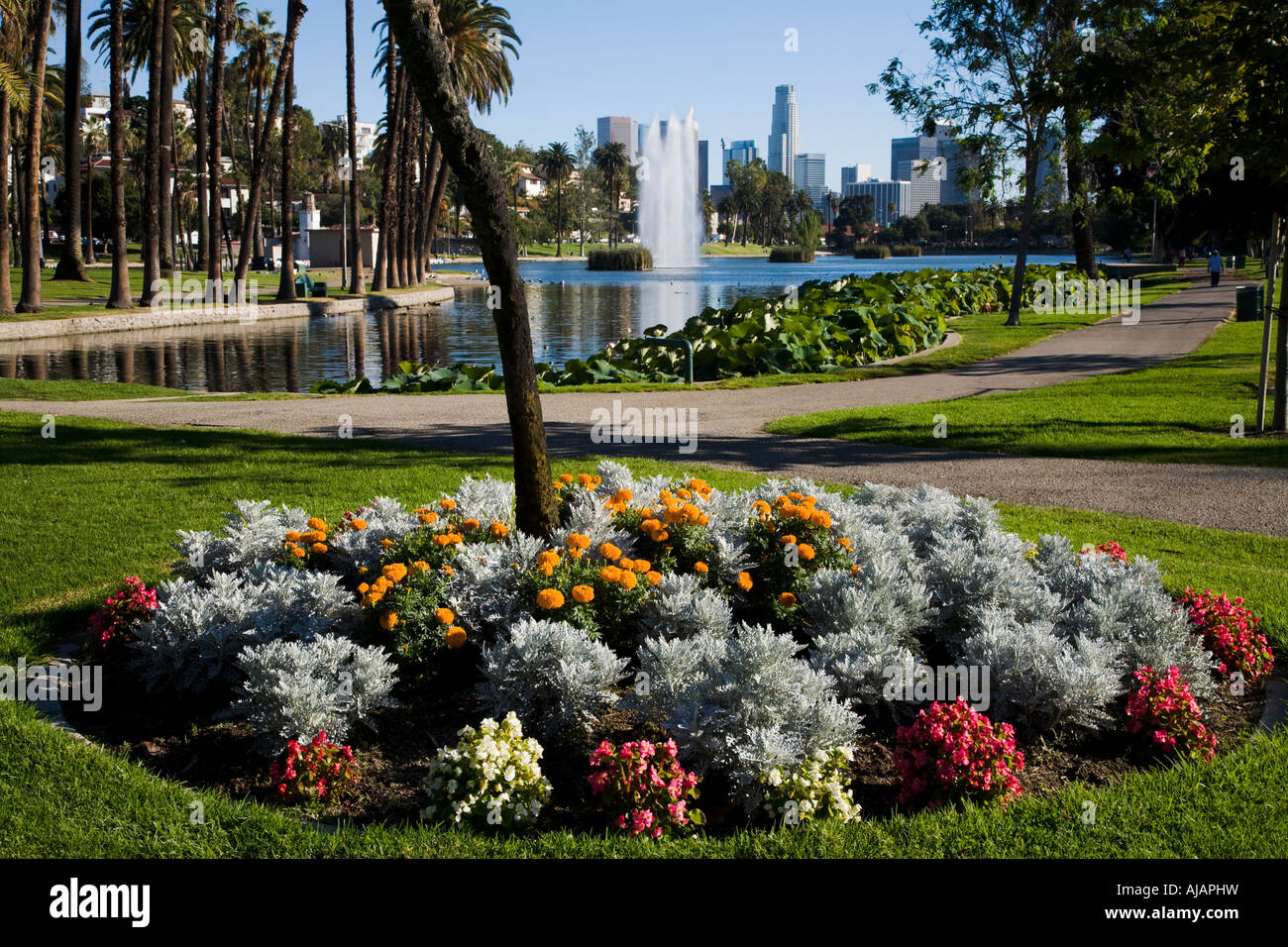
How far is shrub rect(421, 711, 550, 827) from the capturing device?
3721mm

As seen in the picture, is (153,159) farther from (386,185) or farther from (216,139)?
(386,185)

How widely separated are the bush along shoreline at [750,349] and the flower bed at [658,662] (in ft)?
37.5

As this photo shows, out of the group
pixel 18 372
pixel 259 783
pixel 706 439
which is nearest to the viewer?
pixel 259 783

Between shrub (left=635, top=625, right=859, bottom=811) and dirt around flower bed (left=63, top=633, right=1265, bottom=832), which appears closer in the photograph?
shrub (left=635, top=625, right=859, bottom=811)

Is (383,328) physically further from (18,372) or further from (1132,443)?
(1132,443)

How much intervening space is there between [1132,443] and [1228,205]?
1515 inches

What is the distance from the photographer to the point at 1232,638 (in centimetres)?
507

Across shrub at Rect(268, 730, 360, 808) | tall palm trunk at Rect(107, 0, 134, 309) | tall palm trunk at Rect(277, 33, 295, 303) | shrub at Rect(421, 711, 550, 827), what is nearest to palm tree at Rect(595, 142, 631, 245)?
tall palm trunk at Rect(277, 33, 295, 303)

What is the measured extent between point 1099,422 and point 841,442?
9.98 ft

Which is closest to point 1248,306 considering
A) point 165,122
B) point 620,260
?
point 165,122

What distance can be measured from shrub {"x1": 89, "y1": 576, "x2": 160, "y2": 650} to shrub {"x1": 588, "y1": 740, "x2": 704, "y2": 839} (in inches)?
101

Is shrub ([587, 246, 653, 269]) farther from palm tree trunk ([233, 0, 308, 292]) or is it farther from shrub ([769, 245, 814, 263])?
palm tree trunk ([233, 0, 308, 292])

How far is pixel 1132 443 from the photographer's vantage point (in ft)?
35.7
